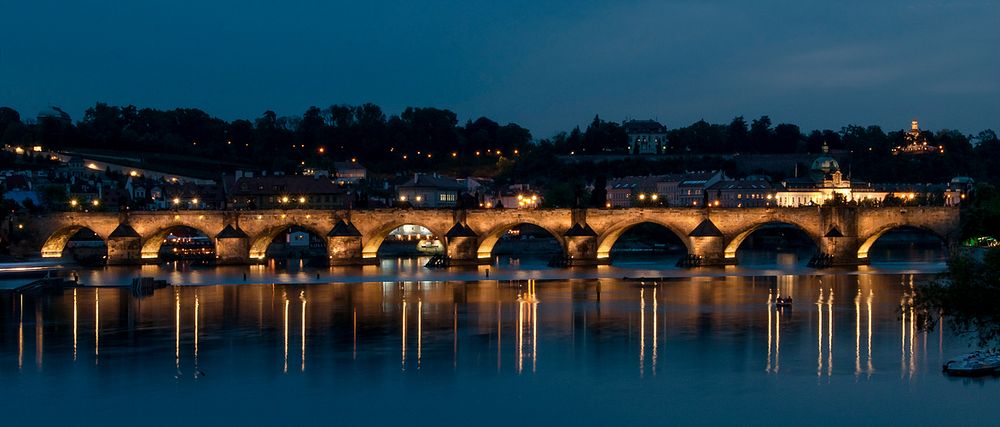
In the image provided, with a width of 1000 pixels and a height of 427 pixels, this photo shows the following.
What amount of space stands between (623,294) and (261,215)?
2213cm

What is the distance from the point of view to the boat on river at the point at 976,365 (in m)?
27.3

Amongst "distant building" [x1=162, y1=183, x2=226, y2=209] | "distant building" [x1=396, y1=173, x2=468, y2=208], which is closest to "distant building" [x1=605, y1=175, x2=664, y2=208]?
"distant building" [x1=396, y1=173, x2=468, y2=208]

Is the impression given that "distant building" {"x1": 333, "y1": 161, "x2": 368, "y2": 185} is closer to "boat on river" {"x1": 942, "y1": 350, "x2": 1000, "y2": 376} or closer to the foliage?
"boat on river" {"x1": 942, "y1": 350, "x2": 1000, "y2": 376}

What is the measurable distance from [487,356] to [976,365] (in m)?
11.0

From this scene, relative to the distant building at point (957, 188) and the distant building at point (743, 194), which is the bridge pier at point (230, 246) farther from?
the distant building at point (957, 188)

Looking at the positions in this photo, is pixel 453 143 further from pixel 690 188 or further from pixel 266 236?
pixel 266 236

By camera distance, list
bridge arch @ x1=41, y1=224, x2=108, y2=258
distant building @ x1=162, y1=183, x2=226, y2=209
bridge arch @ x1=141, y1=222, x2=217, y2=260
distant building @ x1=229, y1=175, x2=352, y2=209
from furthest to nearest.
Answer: distant building @ x1=162, y1=183, x2=226, y2=209 < distant building @ x1=229, y1=175, x2=352, y2=209 < bridge arch @ x1=41, y1=224, x2=108, y2=258 < bridge arch @ x1=141, y1=222, x2=217, y2=260

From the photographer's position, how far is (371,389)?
88.5 feet

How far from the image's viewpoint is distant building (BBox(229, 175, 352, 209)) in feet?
260

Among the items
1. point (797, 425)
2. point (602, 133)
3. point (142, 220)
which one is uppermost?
point (602, 133)

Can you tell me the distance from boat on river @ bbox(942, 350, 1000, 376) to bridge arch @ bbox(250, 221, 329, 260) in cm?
3675

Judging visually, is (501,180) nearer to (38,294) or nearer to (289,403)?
(38,294)

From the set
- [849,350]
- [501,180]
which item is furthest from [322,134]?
[849,350]

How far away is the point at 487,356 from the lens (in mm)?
31141
